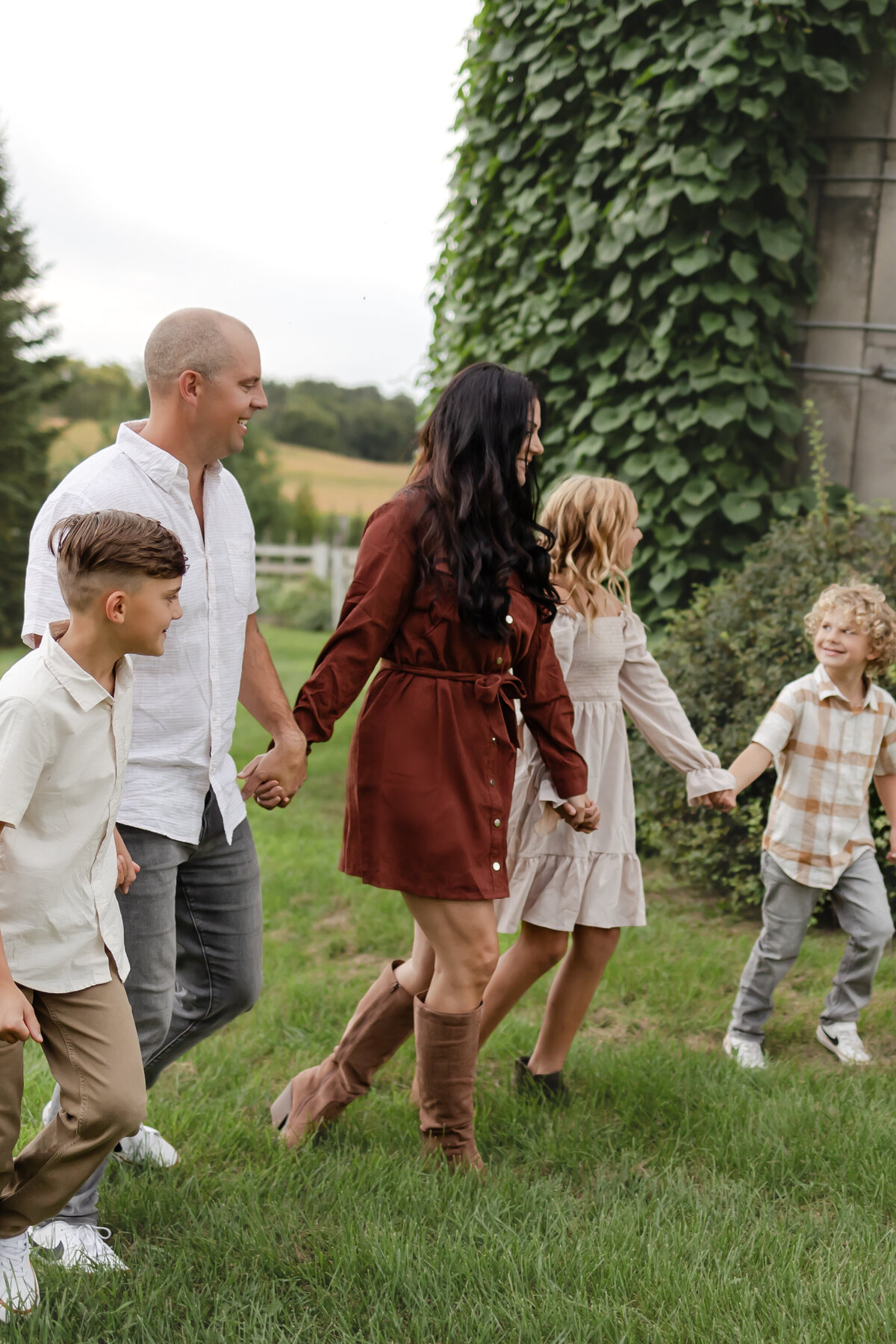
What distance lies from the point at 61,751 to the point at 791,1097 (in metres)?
2.34

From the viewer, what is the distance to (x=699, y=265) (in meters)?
5.63

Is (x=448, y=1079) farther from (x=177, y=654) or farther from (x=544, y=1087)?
(x=177, y=654)

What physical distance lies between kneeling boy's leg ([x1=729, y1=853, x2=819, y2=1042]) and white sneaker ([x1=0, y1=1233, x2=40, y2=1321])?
2.37 meters

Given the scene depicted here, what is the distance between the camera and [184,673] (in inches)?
104

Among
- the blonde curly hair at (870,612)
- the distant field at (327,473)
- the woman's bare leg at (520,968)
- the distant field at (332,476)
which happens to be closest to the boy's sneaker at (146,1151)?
the woman's bare leg at (520,968)

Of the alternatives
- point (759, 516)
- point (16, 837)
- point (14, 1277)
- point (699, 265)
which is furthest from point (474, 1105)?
point (699, 265)

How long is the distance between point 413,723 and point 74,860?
3.00 ft

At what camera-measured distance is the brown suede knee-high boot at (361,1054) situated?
3.18m

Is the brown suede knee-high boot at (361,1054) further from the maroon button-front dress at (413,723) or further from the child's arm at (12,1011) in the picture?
the child's arm at (12,1011)

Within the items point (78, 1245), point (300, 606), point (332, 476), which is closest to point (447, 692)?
point (78, 1245)

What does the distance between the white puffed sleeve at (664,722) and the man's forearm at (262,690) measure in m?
1.15

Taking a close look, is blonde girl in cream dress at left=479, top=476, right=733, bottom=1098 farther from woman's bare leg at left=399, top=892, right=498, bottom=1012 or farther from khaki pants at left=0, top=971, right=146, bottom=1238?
khaki pants at left=0, top=971, right=146, bottom=1238

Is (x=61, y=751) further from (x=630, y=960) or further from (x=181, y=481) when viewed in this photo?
(x=630, y=960)

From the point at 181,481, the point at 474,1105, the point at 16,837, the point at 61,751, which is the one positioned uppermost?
the point at 181,481
